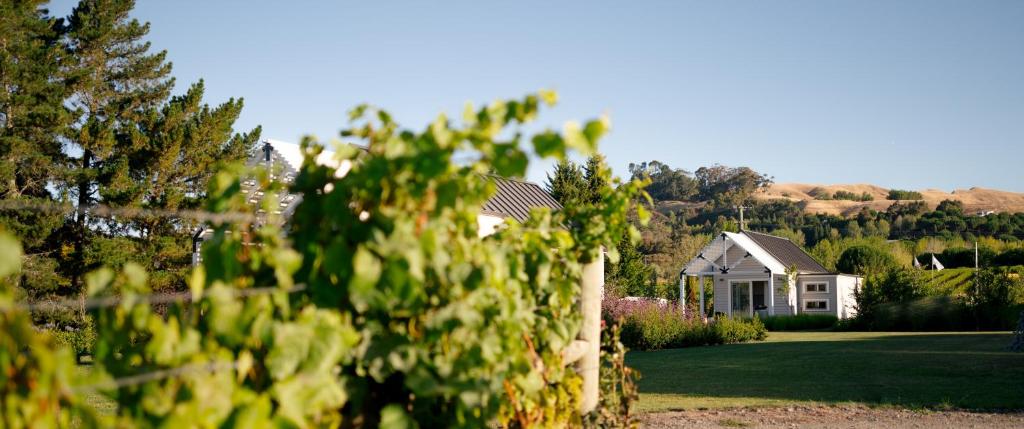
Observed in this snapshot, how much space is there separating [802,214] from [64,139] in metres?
72.5

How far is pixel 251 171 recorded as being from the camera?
2369 millimetres

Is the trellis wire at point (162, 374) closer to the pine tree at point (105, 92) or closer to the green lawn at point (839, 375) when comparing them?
the green lawn at point (839, 375)

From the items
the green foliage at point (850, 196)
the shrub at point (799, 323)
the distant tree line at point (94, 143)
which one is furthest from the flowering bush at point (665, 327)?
the green foliage at point (850, 196)

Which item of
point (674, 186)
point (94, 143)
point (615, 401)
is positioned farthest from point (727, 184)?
point (615, 401)

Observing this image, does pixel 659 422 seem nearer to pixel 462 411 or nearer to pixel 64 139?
pixel 462 411

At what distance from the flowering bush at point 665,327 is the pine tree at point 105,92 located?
13.6 m

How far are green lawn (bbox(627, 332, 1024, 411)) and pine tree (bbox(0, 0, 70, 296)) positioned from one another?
597 inches

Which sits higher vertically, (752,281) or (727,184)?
(727,184)

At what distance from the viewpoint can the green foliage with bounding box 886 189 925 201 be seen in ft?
291

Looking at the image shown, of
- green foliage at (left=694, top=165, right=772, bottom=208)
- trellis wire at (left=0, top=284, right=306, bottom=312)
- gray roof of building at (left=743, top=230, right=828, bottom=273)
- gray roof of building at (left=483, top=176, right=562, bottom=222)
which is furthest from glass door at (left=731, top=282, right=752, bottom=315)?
green foliage at (left=694, top=165, right=772, bottom=208)

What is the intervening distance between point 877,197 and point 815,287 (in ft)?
245

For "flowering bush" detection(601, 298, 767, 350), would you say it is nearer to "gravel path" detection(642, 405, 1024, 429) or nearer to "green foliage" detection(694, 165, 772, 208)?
"gravel path" detection(642, 405, 1024, 429)

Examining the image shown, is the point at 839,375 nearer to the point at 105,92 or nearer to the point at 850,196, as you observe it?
the point at 105,92

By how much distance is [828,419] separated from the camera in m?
7.46
